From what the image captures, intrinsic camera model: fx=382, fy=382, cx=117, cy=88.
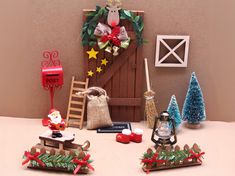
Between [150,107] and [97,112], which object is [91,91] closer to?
[97,112]

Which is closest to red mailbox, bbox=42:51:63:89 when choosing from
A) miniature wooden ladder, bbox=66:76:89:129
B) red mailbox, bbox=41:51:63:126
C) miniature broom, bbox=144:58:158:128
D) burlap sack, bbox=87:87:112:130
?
red mailbox, bbox=41:51:63:126

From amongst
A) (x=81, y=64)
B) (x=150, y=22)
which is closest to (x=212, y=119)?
(x=150, y=22)

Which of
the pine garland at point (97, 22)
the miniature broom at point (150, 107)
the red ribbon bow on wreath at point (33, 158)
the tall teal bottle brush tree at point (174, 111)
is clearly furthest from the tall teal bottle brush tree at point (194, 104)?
the red ribbon bow on wreath at point (33, 158)

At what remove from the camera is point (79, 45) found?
8.65 feet

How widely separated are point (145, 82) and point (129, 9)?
0.52 m

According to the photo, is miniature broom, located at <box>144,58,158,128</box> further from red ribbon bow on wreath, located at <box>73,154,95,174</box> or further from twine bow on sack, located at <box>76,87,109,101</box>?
red ribbon bow on wreath, located at <box>73,154,95,174</box>

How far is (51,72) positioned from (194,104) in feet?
3.24

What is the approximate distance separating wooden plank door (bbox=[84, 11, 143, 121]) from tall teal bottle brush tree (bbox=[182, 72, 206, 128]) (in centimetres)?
33

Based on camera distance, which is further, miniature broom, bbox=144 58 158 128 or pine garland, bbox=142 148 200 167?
miniature broom, bbox=144 58 158 128

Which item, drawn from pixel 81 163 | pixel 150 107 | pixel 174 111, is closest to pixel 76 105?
pixel 150 107

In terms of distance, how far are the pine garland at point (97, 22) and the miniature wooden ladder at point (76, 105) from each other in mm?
288

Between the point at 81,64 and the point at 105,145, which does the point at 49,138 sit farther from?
the point at 81,64

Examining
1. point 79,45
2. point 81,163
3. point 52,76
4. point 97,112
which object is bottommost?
point 81,163

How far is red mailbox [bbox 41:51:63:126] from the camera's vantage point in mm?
2512
